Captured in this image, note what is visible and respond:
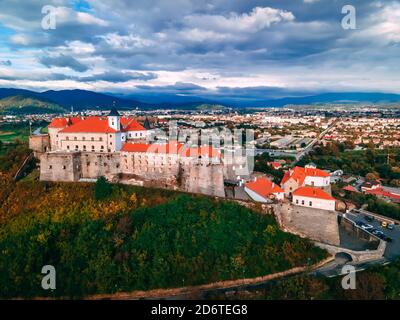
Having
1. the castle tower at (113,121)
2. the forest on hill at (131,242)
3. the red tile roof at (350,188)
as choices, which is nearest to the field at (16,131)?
the castle tower at (113,121)

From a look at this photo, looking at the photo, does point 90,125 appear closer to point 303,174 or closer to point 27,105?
point 303,174

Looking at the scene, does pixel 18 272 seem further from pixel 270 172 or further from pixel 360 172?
pixel 360 172

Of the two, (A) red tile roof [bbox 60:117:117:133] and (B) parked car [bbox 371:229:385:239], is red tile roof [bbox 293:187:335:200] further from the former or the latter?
(A) red tile roof [bbox 60:117:117:133]

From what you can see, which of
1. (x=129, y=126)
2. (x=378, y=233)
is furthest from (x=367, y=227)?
(x=129, y=126)

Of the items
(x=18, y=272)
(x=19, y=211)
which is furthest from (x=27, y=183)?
(x=18, y=272)

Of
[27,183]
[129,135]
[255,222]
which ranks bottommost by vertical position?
[255,222]
